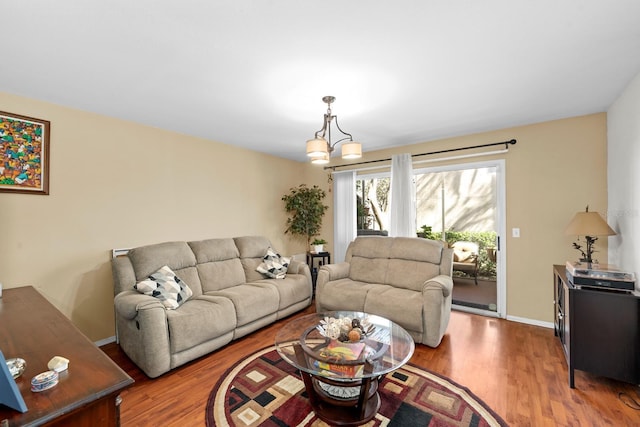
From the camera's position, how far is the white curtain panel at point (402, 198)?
4129 millimetres

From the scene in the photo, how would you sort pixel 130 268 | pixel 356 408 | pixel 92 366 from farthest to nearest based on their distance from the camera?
pixel 130 268, pixel 356 408, pixel 92 366

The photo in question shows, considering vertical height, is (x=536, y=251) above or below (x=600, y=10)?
below

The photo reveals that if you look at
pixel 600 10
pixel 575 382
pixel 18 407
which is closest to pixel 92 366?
pixel 18 407

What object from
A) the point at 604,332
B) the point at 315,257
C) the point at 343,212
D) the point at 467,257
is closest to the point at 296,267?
the point at 315,257

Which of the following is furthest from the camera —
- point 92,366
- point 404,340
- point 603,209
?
point 603,209

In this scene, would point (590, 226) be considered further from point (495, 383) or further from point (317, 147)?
point (317, 147)

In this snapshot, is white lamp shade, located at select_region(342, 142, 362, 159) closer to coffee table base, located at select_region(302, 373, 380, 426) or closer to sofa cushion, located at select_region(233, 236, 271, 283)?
coffee table base, located at select_region(302, 373, 380, 426)

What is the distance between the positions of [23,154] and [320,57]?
2725 mm

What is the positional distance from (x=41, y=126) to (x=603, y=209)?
5.58m

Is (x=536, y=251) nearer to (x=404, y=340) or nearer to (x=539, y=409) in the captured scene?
(x=539, y=409)

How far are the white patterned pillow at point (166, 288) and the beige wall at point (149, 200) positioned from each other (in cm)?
65

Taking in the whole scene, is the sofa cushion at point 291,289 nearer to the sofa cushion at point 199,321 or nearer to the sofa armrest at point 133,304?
the sofa cushion at point 199,321

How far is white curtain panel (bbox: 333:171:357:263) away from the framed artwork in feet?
12.1

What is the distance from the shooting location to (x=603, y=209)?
2.96m
